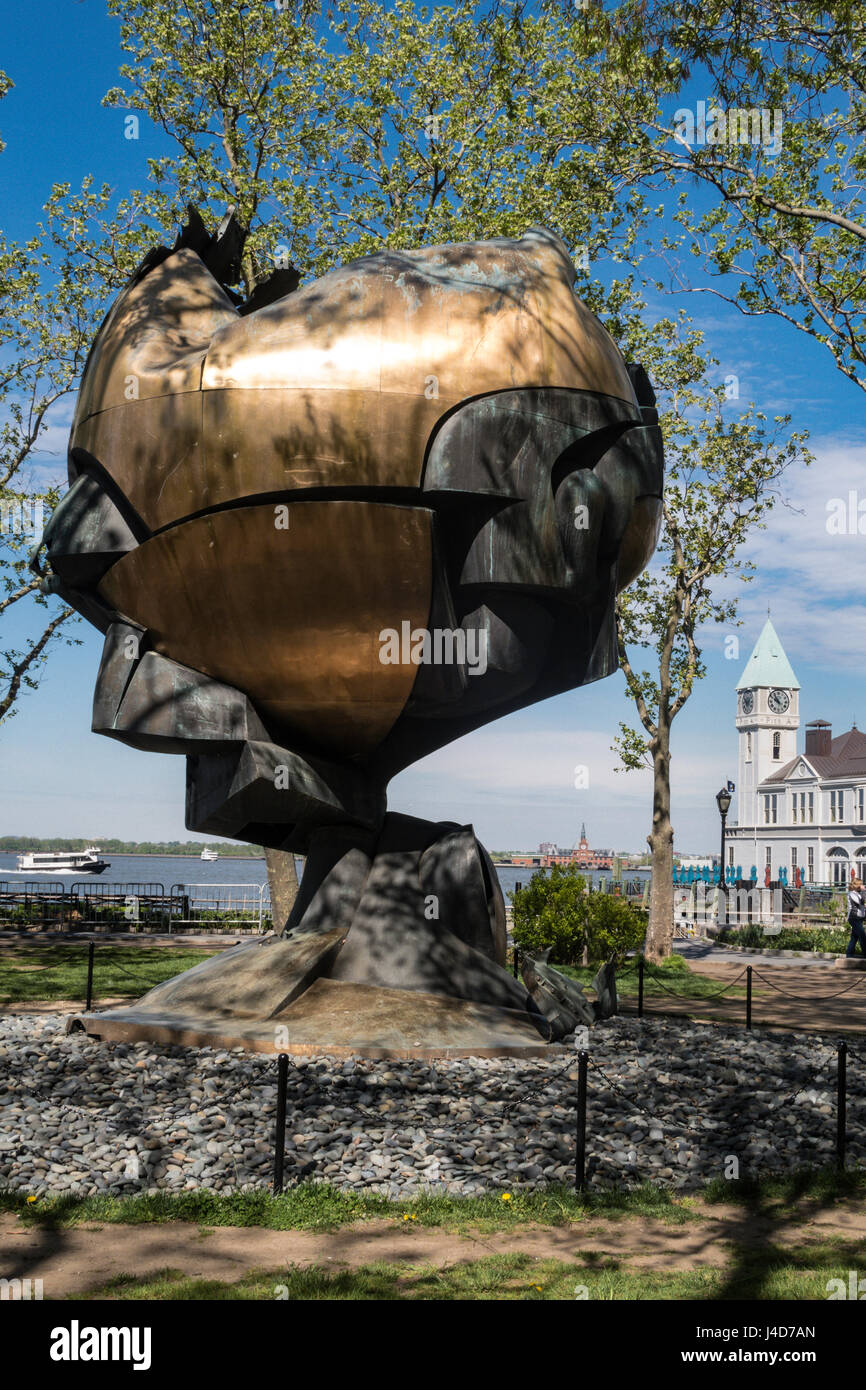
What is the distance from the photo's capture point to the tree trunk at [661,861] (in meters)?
25.2

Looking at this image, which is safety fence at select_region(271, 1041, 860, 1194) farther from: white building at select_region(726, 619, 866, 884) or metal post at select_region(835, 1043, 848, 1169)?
white building at select_region(726, 619, 866, 884)

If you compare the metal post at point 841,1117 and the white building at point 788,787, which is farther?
the white building at point 788,787

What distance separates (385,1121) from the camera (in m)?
8.49

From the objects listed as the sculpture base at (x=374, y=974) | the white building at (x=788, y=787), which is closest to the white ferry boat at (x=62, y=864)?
the white building at (x=788, y=787)

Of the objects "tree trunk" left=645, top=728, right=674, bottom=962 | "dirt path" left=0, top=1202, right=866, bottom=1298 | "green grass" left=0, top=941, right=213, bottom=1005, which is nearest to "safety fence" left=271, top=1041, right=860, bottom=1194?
"dirt path" left=0, top=1202, right=866, bottom=1298

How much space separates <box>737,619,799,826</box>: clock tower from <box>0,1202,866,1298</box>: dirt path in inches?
4281

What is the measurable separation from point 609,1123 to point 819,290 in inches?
504

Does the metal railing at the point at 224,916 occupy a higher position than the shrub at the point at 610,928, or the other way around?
the shrub at the point at 610,928

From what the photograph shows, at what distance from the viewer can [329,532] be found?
10.0 meters

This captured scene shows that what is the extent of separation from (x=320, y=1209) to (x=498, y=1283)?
153cm

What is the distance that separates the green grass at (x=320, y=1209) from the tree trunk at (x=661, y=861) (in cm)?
1800

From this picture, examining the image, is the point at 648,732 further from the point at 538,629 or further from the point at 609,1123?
the point at 609,1123

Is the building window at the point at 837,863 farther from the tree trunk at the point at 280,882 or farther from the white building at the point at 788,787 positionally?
the tree trunk at the point at 280,882
